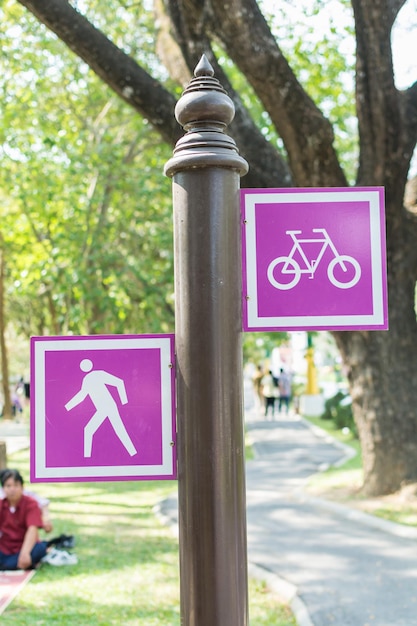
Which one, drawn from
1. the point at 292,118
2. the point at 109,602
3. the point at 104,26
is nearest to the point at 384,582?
the point at 109,602

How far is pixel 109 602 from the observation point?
6.11m

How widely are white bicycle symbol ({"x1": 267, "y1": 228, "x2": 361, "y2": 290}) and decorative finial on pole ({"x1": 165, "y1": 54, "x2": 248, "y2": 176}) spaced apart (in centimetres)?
27

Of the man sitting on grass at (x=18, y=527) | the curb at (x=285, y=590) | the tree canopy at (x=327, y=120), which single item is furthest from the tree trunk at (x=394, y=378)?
the man sitting on grass at (x=18, y=527)

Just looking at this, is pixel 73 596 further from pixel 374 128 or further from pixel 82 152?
pixel 82 152

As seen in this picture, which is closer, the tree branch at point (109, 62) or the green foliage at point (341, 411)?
the tree branch at point (109, 62)

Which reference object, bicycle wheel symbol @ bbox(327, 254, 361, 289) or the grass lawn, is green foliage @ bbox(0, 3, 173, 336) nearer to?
the grass lawn

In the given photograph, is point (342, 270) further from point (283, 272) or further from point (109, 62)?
point (109, 62)

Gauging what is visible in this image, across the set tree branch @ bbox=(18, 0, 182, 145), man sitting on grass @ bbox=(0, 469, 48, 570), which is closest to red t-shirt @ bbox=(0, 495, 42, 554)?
man sitting on grass @ bbox=(0, 469, 48, 570)

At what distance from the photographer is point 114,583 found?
6.67 meters

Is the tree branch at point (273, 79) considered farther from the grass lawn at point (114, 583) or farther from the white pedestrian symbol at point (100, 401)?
the white pedestrian symbol at point (100, 401)

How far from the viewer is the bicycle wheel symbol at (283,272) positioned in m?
2.22

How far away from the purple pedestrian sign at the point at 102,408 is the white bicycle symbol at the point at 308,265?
0.37 meters

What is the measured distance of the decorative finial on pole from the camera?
82.8 inches

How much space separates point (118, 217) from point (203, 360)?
15.3m
